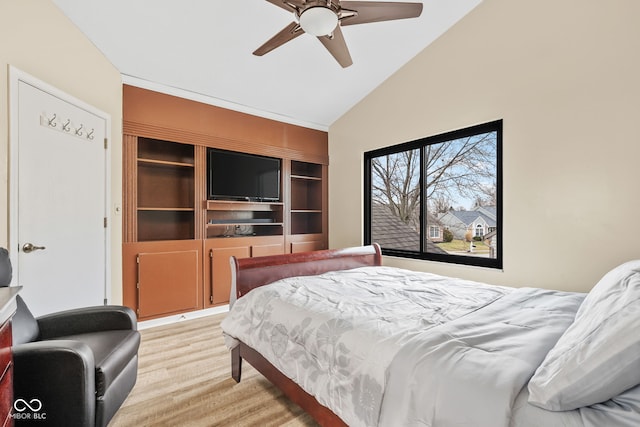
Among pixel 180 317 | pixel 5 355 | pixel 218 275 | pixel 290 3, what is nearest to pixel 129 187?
pixel 218 275

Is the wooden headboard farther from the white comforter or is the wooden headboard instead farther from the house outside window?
the house outside window

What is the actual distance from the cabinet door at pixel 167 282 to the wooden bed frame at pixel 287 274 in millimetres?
1535

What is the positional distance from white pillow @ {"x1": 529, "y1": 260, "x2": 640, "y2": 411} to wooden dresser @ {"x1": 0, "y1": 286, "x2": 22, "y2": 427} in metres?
1.43

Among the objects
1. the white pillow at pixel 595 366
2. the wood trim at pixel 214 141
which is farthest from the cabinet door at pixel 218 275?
the white pillow at pixel 595 366

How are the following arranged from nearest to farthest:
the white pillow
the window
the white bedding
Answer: the white pillow, the white bedding, the window

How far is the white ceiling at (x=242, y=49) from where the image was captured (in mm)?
2520

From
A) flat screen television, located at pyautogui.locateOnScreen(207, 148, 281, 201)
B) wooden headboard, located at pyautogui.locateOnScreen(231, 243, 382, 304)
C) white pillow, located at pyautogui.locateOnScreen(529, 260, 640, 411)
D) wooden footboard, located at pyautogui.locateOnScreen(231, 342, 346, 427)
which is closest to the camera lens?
white pillow, located at pyautogui.locateOnScreen(529, 260, 640, 411)

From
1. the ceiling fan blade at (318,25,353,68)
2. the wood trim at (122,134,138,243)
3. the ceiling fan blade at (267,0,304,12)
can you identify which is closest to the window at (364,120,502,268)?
the ceiling fan blade at (318,25,353,68)

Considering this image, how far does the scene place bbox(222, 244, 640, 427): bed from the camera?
781 millimetres

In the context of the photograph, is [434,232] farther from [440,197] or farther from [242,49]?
[242,49]

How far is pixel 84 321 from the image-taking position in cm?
183

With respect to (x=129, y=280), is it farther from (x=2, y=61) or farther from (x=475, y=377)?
(x=475, y=377)

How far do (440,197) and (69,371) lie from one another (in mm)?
3449

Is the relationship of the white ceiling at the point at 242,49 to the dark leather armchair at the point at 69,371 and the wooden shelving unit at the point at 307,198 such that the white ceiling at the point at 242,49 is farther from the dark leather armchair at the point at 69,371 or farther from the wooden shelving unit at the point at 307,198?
the dark leather armchair at the point at 69,371
